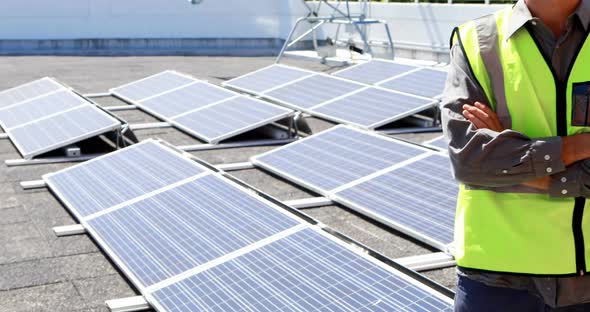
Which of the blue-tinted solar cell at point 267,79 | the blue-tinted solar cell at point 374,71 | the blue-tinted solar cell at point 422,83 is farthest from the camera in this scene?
the blue-tinted solar cell at point 267,79

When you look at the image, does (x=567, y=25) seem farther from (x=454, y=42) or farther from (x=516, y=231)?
(x=516, y=231)

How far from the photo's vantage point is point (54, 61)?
22.2m

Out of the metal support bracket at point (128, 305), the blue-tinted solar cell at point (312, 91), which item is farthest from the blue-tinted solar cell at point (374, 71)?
the metal support bracket at point (128, 305)

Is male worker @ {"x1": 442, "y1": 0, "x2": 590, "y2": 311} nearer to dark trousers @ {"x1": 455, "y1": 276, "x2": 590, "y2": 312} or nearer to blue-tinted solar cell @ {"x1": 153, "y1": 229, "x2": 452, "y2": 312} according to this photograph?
dark trousers @ {"x1": 455, "y1": 276, "x2": 590, "y2": 312}

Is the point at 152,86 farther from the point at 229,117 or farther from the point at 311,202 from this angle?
the point at 311,202

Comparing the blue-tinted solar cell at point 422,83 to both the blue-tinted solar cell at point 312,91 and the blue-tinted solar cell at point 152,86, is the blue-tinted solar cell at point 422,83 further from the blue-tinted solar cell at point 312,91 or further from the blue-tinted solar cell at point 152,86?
the blue-tinted solar cell at point 152,86

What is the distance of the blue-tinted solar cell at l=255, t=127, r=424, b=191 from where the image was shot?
833 centimetres

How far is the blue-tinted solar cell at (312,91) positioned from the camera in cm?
1324

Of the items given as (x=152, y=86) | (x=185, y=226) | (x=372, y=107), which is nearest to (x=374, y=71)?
(x=372, y=107)

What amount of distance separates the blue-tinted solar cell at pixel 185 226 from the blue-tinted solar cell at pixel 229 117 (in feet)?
12.4

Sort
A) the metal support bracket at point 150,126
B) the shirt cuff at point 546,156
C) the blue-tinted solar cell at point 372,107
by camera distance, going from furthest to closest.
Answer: the metal support bracket at point 150,126, the blue-tinted solar cell at point 372,107, the shirt cuff at point 546,156

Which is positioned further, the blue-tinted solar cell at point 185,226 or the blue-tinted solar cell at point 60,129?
the blue-tinted solar cell at point 60,129

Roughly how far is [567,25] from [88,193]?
18.3 feet

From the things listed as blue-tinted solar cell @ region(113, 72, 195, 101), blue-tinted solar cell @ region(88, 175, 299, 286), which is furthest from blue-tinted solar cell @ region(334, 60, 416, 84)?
blue-tinted solar cell @ region(88, 175, 299, 286)
